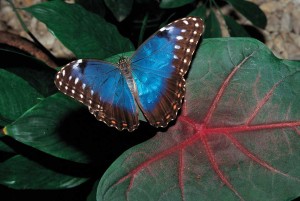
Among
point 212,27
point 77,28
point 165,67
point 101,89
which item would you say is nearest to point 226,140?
point 165,67

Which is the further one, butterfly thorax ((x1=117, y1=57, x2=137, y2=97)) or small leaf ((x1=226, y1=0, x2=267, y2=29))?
small leaf ((x1=226, y1=0, x2=267, y2=29))

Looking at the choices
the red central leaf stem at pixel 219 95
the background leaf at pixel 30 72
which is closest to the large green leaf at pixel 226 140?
the red central leaf stem at pixel 219 95

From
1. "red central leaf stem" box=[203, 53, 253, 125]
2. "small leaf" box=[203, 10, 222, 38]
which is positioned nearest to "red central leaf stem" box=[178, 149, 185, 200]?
"red central leaf stem" box=[203, 53, 253, 125]

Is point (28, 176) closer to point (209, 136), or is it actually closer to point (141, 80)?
point (141, 80)

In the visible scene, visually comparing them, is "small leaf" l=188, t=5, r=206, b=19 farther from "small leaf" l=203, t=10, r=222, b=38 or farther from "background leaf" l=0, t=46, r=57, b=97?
"background leaf" l=0, t=46, r=57, b=97

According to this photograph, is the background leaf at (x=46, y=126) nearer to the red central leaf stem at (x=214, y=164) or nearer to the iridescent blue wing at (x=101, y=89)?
the iridescent blue wing at (x=101, y=89)
